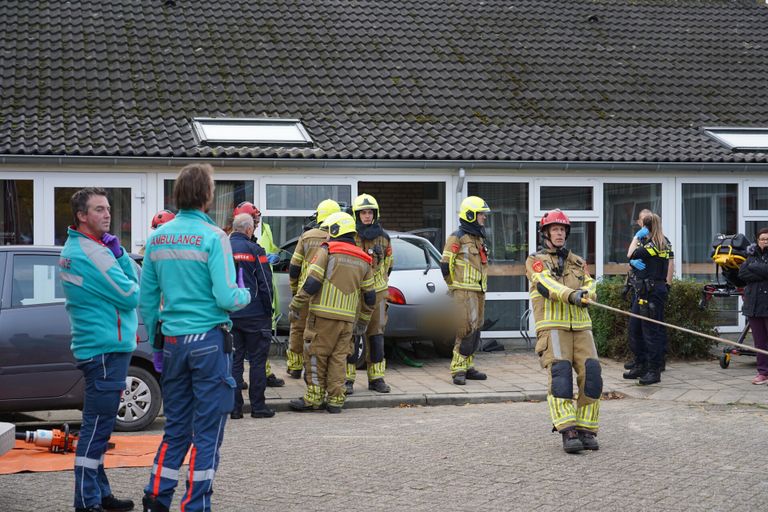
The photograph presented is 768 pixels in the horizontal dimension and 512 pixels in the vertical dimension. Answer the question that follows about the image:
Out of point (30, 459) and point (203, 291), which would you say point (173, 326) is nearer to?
point (203, 291)

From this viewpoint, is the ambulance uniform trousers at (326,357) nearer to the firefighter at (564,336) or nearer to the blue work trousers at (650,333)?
the firefighter at (564,336)

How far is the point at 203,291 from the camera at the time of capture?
5.57 meters

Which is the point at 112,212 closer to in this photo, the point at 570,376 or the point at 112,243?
the point at 112,243

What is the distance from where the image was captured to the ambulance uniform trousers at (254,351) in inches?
373

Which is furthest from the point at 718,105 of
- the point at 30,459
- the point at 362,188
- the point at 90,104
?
the point at 30,459

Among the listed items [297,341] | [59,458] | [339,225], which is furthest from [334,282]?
[59,458]

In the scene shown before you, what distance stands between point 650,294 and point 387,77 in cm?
735

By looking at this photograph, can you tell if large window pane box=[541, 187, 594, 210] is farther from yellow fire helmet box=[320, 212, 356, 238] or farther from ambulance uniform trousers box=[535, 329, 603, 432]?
ambulance uniform trousers box=[535, 329, 603, 432]

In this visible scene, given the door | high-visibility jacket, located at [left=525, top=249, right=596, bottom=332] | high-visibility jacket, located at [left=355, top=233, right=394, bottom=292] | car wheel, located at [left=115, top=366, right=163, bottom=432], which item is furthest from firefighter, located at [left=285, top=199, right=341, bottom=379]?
the door

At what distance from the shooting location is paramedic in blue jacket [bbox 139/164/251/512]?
550 cm

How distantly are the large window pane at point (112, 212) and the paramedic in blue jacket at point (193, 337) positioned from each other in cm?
861

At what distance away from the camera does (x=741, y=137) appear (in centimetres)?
1647

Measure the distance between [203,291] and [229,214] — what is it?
9078 millimetres

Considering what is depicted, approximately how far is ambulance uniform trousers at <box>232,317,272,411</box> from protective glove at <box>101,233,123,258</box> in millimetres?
3136
